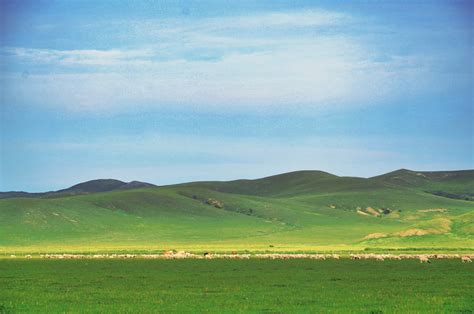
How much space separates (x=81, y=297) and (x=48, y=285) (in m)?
7.91

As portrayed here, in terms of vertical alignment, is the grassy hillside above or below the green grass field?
above

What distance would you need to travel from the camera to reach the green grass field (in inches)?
1223

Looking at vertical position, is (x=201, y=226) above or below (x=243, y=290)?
above

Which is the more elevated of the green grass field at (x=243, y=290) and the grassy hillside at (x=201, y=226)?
the grassy hillside at (x=201, y=226)

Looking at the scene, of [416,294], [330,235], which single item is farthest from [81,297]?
[330,235]

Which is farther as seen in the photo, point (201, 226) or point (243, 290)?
point (201, 226)

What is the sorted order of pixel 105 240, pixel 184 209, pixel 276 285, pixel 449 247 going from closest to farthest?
pixel 276 285
pixel 449 247
pixel 105 240
pixel 184 209

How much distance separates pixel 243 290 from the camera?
38562 millimetres

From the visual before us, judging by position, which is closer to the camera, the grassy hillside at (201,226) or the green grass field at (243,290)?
the green grass field at (243,290)

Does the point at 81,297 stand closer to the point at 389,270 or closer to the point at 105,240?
the point at 389,270

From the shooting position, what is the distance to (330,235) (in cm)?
15125

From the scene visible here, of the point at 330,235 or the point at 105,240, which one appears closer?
the point at 105,240

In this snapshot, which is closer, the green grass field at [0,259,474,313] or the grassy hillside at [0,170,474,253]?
the green grass field at [0,259,474,313]

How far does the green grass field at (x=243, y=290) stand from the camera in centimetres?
3106
